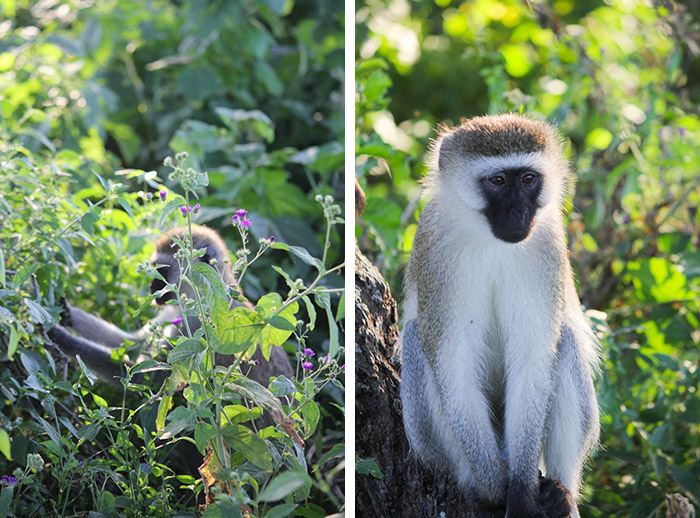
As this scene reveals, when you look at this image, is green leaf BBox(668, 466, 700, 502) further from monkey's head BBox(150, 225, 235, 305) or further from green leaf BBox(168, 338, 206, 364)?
green leaf BBox(168, 338, 206, 364)

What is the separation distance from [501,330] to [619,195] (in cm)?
266

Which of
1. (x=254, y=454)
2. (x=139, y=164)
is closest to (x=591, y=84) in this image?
(x=139, y=164)

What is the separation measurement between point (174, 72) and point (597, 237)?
3.28 m

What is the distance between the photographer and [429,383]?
2598 millimetres

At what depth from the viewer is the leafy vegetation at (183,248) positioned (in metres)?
2.21

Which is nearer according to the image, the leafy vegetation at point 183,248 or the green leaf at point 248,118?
the leafy vegetation at point 183,248

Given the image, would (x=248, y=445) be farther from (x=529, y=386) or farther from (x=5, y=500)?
(x=529, y=386)

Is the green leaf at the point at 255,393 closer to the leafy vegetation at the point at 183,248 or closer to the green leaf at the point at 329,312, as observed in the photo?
the leafy vegetation at the point at 183,248

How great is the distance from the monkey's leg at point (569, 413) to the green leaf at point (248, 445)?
3.19 feet

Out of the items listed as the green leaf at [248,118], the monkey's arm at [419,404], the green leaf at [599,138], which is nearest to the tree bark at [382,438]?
the monkey's arm at [419,404]

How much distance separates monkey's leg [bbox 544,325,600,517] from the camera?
2578 millimetres

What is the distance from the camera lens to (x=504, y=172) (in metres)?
2.46

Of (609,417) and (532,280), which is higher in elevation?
(532,280)

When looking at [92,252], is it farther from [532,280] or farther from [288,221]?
[532,280]
